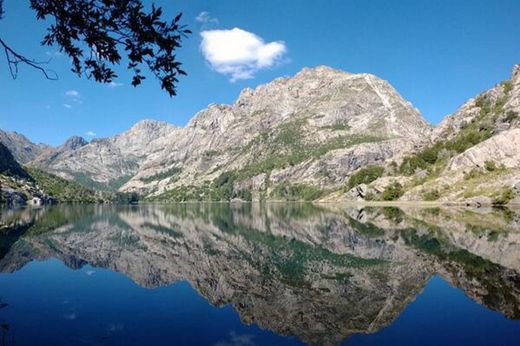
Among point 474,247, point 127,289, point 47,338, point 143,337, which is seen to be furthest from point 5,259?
point 474,247

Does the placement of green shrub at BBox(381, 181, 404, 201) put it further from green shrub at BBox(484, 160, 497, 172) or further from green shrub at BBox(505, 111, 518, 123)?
green shrub at BBox(505, 111, 518, 123)

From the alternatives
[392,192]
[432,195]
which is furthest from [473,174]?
[392,192]

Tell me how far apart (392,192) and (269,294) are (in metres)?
170

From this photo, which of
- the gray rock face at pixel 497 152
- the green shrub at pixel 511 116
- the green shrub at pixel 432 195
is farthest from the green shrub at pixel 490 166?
the green shrub at pixel 511 116

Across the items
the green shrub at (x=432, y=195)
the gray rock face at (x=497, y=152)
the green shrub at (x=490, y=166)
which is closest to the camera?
the green shrub at (x=490, y=166)

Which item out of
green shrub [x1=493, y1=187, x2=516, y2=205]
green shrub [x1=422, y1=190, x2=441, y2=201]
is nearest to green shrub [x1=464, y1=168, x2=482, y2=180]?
green shrub [x1=422, y1=190, x2=441, y2=201]

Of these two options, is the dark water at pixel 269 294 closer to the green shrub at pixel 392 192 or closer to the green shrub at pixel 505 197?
the green shrub at pixel 505 197

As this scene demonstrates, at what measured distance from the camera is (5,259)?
41.5m

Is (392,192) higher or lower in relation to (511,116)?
lower

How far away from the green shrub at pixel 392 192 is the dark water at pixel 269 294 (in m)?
138

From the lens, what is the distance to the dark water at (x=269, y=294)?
65.3ft

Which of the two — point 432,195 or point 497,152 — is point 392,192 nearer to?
point 432,195

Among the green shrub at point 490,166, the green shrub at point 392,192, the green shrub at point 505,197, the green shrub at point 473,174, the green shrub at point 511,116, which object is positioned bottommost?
the green shrub at point 505,197

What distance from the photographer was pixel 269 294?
28.5 m
